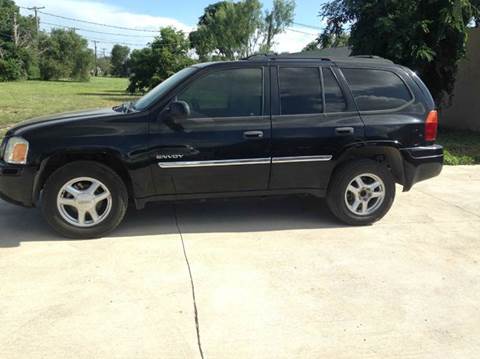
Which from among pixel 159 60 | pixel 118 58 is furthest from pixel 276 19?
pixel 118 58

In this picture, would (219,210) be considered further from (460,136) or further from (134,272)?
(460,136)

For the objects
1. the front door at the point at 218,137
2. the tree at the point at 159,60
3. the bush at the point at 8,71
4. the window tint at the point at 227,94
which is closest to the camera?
the front door at the point at 218,137

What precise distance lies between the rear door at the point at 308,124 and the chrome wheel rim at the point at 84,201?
5.75ft

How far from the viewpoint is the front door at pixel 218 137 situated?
510 centimetres

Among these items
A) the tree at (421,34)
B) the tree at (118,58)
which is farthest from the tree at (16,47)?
the tree at (421,34)

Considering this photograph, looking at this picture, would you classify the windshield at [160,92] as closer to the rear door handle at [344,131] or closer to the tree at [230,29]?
the rear door handle at [344,131]

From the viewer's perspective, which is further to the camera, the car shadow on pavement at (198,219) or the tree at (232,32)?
the tree at (232,32)

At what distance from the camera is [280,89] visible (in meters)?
5.42

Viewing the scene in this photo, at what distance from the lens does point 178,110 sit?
500 cm

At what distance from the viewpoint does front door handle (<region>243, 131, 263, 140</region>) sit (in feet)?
17.2

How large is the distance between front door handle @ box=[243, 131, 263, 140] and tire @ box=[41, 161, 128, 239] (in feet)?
4.38

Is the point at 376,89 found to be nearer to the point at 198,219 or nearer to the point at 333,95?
the point at 333,95

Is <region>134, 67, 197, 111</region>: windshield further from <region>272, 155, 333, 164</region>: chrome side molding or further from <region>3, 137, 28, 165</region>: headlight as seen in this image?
<region>272, 155, 333, 164</region>: chrome side molding

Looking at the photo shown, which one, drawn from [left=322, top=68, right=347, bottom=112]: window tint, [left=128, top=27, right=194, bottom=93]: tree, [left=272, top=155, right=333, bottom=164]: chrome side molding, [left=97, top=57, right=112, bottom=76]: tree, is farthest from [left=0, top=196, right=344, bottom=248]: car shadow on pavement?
[left=97, top=57, right=112, bottom=76]: tree
